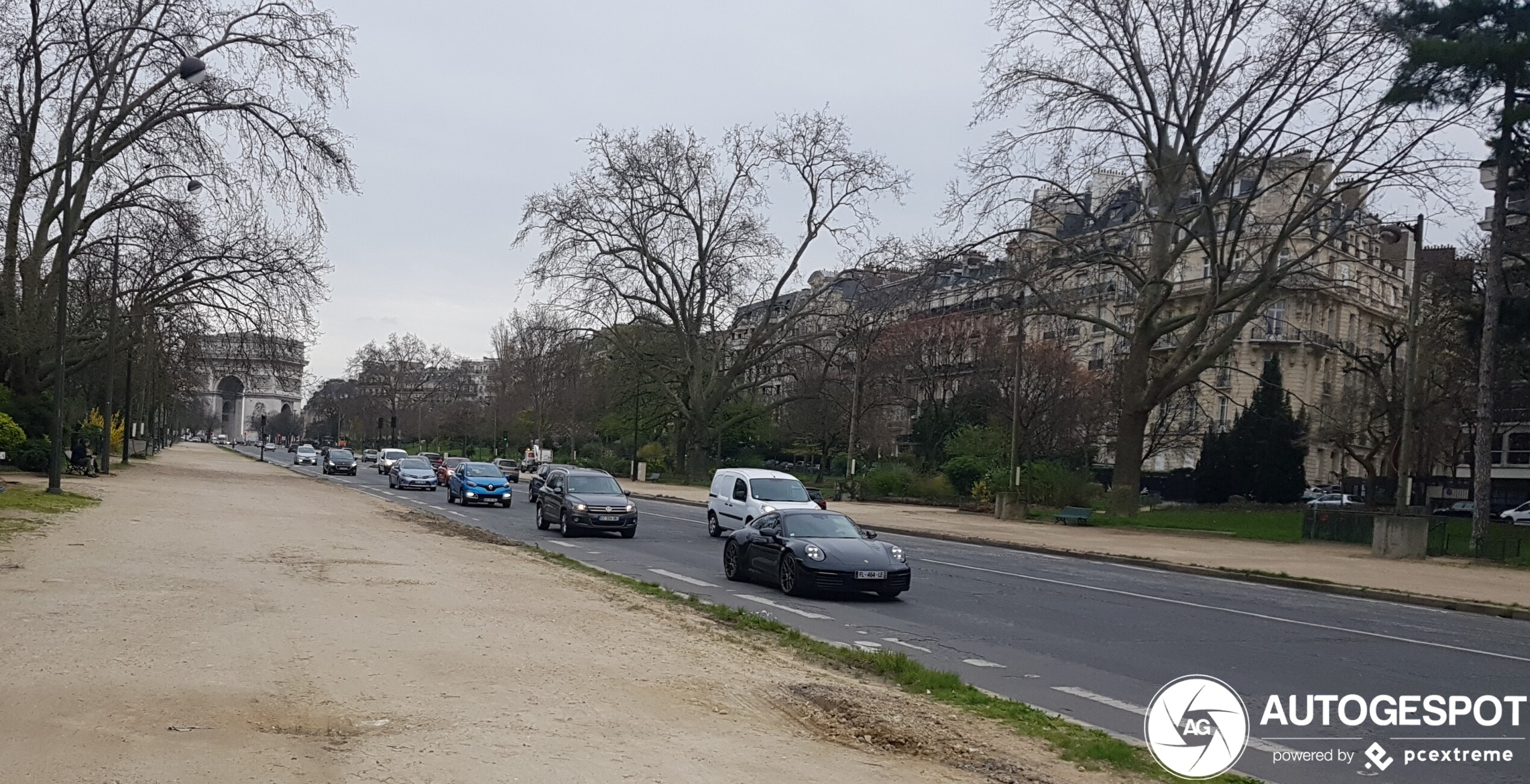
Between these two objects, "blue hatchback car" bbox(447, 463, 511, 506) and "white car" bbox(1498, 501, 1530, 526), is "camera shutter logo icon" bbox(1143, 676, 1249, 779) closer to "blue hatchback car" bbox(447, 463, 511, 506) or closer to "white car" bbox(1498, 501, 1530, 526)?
"blue hatchback car" bbox(447, 463, 511, 506)

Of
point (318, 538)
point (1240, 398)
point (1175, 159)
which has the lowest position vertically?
point (318, 538)

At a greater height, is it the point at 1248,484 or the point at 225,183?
the point at 225,183

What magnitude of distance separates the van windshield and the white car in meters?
43.8

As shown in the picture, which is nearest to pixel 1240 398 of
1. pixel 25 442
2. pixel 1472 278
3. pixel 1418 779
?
pixel 1472 278

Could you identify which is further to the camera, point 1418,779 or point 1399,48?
point 1399,48

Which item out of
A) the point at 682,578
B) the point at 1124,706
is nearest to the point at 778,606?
the point at 682,578

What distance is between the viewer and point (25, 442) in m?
38.3

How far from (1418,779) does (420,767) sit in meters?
5.96

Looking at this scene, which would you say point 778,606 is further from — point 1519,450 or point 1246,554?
point 1519,450

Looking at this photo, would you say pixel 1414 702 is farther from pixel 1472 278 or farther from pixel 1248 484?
pixel 1248 484

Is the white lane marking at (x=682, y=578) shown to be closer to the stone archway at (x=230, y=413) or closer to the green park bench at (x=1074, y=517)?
the green park bench at (x=1074, y=517)

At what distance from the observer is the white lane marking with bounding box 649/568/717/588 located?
56.9 feet

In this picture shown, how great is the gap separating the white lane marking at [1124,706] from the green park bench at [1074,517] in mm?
30844

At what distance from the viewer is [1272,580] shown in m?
22.6
